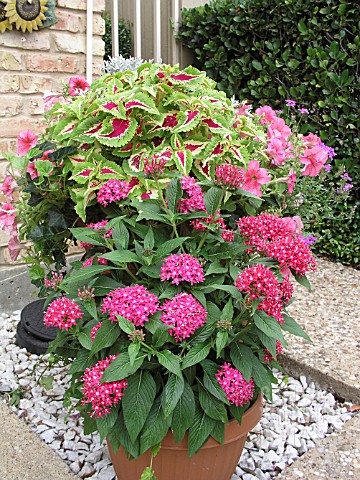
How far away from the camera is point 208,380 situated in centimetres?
139

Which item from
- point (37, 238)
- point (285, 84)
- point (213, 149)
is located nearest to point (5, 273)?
point (37, 238)

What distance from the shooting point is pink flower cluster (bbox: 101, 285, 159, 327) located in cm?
133

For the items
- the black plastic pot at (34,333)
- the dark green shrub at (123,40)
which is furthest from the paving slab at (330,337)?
the dark green shrub at (123,40)

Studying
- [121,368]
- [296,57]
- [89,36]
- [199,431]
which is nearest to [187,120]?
[121,368]

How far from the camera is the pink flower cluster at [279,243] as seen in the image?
1389 millimetres

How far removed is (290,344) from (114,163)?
4.30 ft

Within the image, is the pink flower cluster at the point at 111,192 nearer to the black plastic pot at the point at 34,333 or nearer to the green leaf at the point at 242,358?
the green leaf at the point at 242,358

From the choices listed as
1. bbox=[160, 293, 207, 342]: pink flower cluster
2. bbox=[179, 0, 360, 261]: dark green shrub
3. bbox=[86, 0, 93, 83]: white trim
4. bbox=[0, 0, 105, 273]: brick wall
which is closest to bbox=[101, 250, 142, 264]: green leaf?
bbox=[160, 293, 207, 342]: pink flower cluster

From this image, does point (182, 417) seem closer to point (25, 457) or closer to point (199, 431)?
point (199, 431)

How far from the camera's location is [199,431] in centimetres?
138

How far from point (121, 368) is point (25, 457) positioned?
66cm

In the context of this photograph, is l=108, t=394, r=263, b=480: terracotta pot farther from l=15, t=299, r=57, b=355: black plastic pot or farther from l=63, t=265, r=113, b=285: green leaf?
l=15, t=299, r=57, b=355: black plastic pot

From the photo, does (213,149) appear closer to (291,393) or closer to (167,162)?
(167,162)

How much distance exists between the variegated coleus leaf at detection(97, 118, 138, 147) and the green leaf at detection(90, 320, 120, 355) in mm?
648
